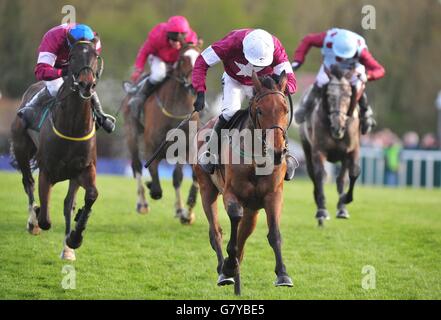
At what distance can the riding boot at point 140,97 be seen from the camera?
13.1 m

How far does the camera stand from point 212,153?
345 inches

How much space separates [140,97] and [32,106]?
2.82 m

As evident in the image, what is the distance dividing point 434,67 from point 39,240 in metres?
32.8

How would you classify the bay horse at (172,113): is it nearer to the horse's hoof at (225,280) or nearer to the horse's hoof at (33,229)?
the horse's hoof at (33,229)

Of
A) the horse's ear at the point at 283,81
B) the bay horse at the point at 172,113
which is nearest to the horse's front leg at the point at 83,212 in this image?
the horse's ear at the point at 283,81

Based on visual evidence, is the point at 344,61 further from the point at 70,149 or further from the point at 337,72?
the point at 70,149

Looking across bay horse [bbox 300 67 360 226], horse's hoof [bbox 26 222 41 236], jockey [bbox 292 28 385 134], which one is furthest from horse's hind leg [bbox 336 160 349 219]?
horse's hoof [bbox 26 222 41 236]

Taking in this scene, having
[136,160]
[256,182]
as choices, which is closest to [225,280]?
[256,182]

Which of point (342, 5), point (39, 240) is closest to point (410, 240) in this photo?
point (39, 240)

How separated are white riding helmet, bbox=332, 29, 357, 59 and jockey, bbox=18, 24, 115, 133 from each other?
3.94m

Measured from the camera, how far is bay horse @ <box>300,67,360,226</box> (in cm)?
1272

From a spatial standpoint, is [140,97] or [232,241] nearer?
[232,241]
